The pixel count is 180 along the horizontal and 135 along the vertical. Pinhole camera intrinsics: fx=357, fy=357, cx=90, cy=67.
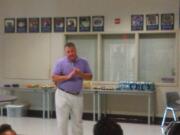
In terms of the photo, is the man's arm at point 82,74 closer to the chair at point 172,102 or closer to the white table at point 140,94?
the chair at point 172,102

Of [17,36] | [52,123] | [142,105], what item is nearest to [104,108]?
[142,105]

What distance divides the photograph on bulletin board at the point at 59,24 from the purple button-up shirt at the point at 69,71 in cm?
315

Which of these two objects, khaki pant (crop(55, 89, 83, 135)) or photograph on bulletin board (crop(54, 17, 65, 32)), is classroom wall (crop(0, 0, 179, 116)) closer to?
photograph on bulletin board (crop(54, 17, 65, 32))

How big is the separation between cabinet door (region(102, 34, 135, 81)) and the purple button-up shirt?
9.27ft

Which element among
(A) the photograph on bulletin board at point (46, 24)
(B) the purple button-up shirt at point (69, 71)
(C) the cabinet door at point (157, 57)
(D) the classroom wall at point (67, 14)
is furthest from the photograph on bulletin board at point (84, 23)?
(B) the purple button-up shirt at point (69, 71)

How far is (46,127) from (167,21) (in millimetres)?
3284

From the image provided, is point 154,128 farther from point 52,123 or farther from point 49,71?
point 49,71

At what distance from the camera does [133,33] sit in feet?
25.1

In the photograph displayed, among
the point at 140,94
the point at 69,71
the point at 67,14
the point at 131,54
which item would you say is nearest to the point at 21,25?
the point at 67,14

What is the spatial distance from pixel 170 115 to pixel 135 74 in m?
1.13

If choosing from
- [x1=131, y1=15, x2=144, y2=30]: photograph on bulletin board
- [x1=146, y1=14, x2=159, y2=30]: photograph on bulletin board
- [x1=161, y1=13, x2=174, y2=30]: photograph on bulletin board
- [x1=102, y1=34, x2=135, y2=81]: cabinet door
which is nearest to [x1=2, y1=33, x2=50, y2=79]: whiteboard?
[x1=102, y1=34, x2=135, y2=81]: cabinet door

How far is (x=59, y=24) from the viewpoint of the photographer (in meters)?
8.12

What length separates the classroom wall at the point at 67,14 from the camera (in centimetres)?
757

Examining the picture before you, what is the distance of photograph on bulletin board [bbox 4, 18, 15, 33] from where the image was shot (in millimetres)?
8445
